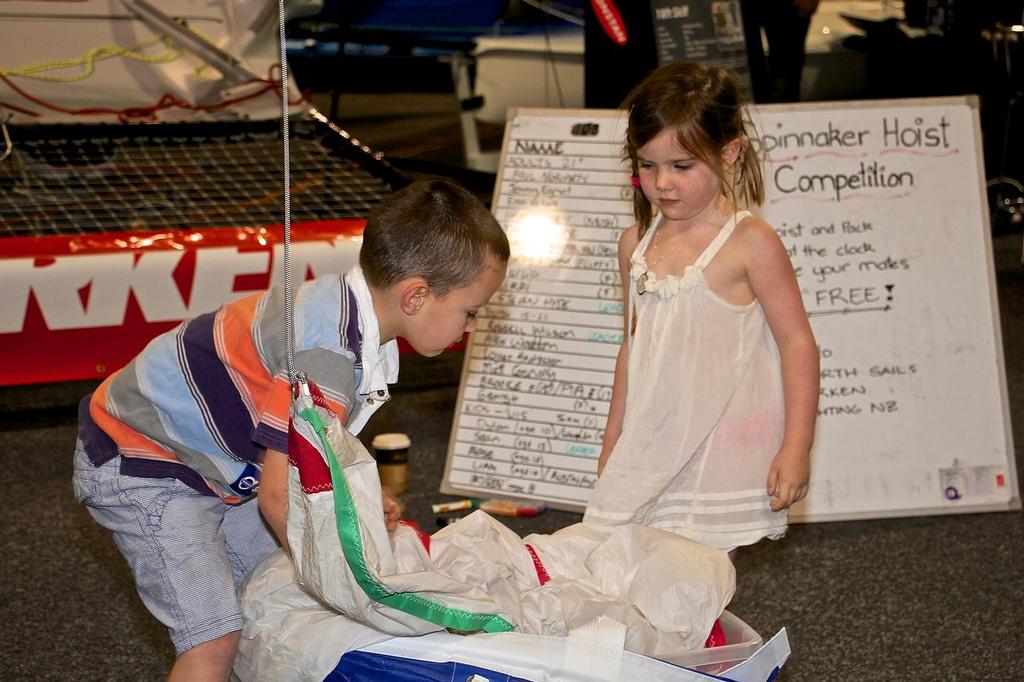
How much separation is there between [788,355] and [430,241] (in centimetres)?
56

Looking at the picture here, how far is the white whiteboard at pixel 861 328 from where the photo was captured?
2525 mm

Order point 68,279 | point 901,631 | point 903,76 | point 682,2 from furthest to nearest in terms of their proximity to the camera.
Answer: point 903,76 → point 682,2 → point 68,279 → point 901,631

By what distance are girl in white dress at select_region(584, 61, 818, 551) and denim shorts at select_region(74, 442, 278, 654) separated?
0.52 meters

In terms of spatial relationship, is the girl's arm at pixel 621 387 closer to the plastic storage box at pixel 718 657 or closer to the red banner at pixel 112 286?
the plastic storage box at pixel 718 657

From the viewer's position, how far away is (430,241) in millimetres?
1363

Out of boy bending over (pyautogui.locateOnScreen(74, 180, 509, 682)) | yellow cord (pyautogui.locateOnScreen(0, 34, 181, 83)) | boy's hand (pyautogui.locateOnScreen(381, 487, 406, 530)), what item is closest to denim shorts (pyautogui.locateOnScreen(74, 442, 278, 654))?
boy bending over (pyautogui.locateOnScreen(74, 180, 509, 682))

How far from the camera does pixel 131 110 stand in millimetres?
3744

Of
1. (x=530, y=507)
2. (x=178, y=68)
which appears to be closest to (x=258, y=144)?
(x=178, y=68)

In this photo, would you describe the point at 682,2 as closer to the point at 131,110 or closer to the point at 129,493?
the point at 131,110

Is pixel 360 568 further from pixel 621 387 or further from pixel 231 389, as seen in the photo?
pixel 621 387

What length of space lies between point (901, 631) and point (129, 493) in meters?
1.34

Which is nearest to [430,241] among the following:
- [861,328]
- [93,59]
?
[861,328]

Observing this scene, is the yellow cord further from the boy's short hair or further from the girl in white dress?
the boy's short hair

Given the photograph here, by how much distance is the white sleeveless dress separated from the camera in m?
1.67
